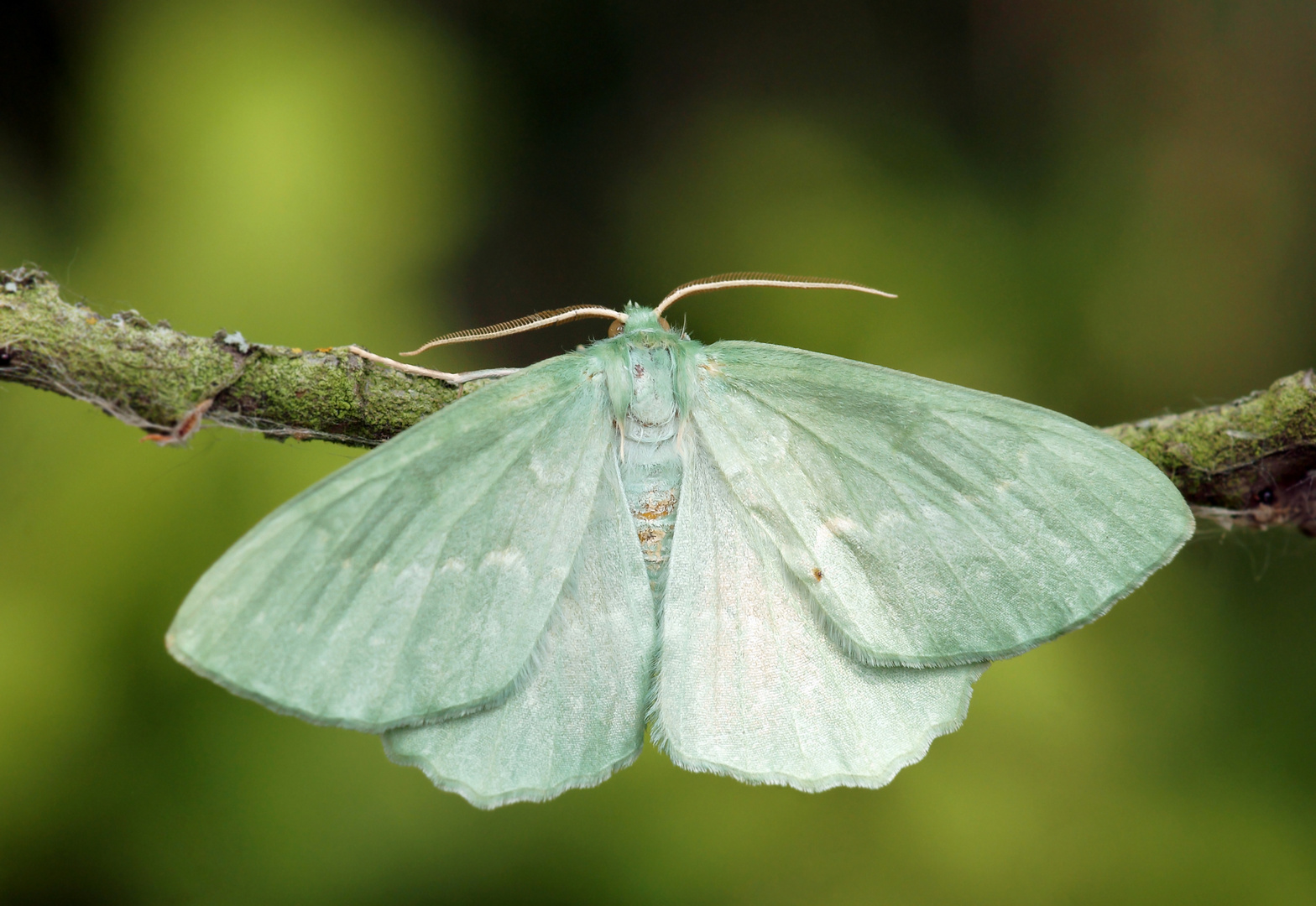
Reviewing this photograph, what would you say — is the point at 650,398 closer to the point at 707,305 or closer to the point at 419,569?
the point at 419,569

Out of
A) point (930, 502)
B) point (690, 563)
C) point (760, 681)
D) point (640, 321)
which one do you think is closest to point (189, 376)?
point (640, 321)

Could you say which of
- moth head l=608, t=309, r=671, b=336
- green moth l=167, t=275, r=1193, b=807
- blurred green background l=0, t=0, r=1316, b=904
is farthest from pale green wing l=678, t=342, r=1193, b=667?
blurred green background l=0, t=0, r=1316, b=904

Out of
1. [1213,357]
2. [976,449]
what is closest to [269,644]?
[976,449]

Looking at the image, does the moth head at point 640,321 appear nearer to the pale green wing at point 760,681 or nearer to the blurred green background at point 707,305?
the pale green wing at point 760,681

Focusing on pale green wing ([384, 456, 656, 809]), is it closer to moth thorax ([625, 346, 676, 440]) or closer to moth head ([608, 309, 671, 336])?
moth thorax ([625, 346, 676, 440])

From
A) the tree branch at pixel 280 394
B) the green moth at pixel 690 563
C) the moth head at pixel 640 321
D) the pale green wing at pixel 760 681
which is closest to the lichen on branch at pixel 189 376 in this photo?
the tree branch at pixel 280 394

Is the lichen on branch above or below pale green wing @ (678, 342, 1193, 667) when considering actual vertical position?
above
